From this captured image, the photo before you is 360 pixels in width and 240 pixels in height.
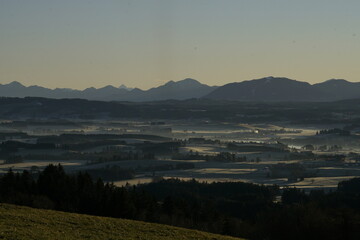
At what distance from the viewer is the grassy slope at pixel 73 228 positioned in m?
35.4

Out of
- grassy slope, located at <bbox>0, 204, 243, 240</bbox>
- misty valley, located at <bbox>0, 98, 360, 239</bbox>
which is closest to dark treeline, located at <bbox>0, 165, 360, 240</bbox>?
misty valley, located at <bbox>0, 98, 360, 239</bbox>

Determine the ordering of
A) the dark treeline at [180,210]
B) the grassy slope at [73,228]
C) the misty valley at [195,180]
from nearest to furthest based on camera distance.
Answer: the grassy slope at [73,228] → the dark treeline at [180,210] → the misty valley at [195,180]

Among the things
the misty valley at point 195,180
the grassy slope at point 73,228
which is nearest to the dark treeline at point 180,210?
the misty valley at point 195,180

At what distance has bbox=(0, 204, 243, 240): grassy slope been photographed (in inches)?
1393

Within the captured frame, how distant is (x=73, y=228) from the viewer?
38.5m

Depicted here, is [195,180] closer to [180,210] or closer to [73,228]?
[180,210]

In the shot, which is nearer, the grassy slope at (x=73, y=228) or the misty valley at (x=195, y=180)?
the grassy slope at (x=73, y=228)

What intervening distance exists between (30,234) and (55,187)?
91.6ft

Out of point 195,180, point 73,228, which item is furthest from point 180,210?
point 195,180

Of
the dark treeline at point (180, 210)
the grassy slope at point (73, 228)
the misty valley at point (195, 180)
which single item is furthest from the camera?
the misty valley at point (195, 180)

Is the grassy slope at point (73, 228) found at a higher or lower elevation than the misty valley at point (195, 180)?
higher

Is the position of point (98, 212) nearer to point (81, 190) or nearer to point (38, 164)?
point (81, 190)

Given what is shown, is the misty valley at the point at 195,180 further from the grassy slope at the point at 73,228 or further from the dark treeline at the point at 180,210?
the grassy slope at the point at 73,228

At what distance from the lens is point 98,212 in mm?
55719
